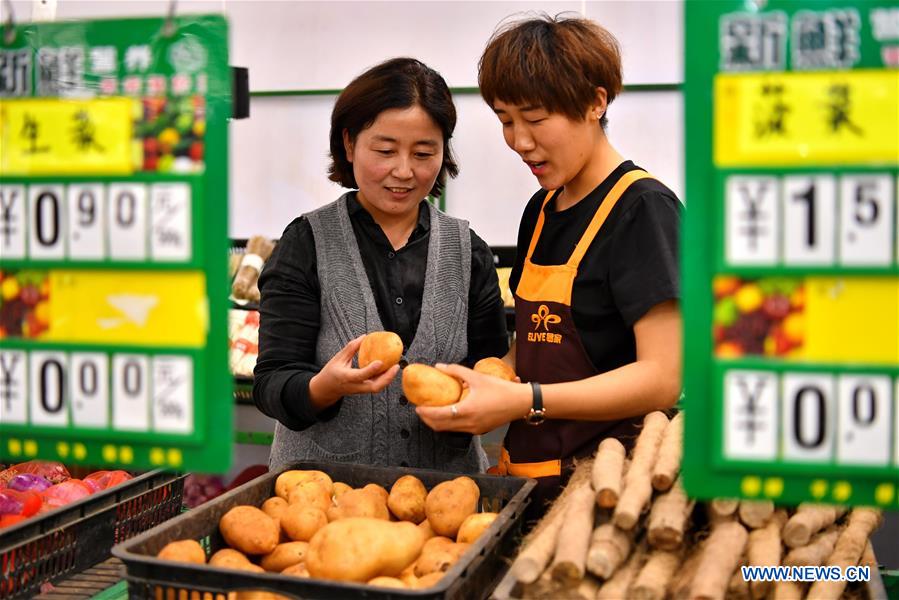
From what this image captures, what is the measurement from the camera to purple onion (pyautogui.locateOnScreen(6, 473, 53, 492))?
1927mm

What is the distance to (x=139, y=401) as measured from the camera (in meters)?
1.18

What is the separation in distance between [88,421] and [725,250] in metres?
0.88

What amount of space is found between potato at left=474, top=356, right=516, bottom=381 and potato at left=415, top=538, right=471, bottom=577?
0.46 meters

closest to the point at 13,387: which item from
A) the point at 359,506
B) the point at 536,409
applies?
the point at 359,506

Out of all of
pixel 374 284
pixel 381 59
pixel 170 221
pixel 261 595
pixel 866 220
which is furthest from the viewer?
pixel 381 59

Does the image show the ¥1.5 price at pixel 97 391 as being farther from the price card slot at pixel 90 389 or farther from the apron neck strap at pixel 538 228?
the apron neck strap at pixel 538 228

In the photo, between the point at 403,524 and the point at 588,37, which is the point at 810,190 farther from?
the point at 588,37

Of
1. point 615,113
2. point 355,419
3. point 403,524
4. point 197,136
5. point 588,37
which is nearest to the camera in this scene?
point 197,136

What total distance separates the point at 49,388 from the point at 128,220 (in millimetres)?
275

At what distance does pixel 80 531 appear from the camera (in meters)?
1.70

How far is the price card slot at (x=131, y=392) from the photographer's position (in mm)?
1175

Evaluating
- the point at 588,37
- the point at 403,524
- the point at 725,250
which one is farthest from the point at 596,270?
the point at 725,250

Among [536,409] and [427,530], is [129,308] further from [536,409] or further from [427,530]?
[536,409]

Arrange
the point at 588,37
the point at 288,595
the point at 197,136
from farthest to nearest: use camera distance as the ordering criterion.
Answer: the point at 588,37 < the point at 288,595 < the point at 197,136
